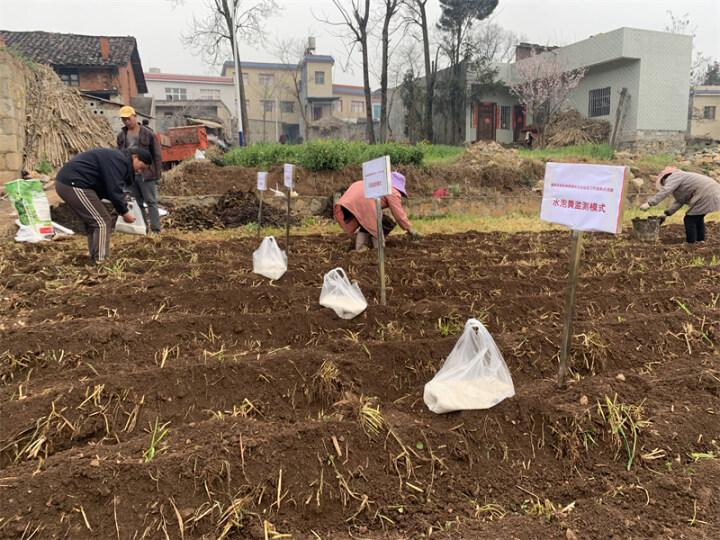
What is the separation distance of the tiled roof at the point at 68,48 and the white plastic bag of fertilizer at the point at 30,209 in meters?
22.2

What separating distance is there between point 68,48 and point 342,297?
29.2 metres

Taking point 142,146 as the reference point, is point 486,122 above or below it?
above

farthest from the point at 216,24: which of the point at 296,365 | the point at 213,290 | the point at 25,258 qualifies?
the point at 296,365

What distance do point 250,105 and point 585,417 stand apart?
50.8 m

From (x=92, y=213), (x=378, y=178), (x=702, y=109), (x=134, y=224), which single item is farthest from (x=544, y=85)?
(x=92, y=213)

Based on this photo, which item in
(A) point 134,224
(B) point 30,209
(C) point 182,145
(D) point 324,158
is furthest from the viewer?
(C) point 182,145

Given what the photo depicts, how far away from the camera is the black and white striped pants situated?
5141 millimetres

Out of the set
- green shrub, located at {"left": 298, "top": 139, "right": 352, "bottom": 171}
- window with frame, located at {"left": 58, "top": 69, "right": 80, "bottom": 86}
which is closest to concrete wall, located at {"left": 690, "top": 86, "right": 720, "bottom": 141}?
green shrub, located at {"left": 298, "top": 139, "right": 352, "bottom": 171}

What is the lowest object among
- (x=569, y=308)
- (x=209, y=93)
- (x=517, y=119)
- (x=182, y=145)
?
(x=569, y=308)

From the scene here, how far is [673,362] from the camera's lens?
3.10 meters

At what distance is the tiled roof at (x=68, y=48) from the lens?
993 inches

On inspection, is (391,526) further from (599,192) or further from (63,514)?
(599,192)

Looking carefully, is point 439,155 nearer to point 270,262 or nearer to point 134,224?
point 134,224

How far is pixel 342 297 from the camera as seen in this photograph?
375 cm
